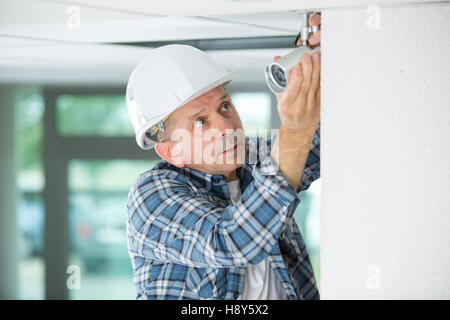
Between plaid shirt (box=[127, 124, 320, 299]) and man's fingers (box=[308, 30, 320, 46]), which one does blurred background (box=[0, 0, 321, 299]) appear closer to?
plaid shirt (box=[127, 124, 320, 299])

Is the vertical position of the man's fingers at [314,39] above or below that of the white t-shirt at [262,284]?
above

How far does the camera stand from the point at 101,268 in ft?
14.7

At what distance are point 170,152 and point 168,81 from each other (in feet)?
0.65

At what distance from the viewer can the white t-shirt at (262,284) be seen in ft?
4.17

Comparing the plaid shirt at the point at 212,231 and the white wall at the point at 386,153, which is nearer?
the white wall at the point at 386,153

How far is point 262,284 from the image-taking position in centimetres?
127


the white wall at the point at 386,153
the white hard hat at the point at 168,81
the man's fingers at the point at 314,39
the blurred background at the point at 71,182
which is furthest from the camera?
the blurred background at the point at 71,182

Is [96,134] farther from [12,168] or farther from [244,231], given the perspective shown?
[244,231]

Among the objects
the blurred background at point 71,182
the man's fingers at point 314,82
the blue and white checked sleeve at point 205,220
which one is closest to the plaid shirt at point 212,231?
the blue and white checked sleeve at point 205,220

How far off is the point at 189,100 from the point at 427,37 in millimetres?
599

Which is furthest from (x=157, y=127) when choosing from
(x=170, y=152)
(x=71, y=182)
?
(x=71, y=182)

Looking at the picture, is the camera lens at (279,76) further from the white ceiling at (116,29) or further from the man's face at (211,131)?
the man's face at (211,131)

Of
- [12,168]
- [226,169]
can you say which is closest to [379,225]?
[226,169]

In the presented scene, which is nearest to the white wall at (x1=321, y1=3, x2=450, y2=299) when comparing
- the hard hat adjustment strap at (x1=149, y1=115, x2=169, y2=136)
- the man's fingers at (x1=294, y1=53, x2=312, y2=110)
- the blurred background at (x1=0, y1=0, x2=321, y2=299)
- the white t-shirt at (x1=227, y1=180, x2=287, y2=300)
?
the man's fingers at (x1=294, y1=53, x2=312, y2=110)
